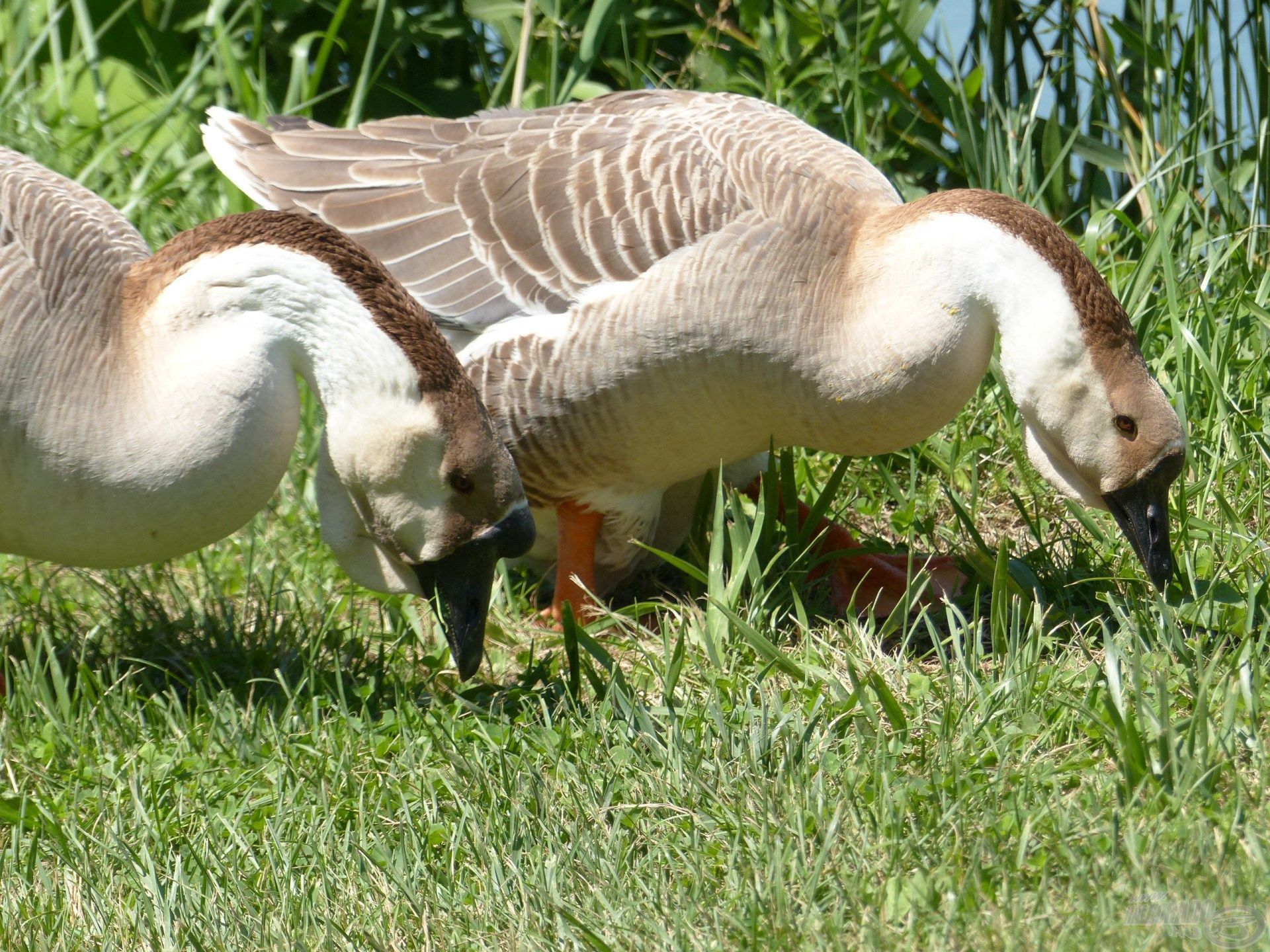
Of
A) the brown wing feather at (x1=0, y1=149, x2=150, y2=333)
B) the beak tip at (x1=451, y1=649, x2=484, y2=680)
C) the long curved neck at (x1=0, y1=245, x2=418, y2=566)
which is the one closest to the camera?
the long curved neck at (x1=0, y1=245, x2=418, y2=566)

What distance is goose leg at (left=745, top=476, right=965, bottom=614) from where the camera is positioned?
4.51m

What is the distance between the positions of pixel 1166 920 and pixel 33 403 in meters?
2.64

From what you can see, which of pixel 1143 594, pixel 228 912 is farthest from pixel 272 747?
pixel 1143 594

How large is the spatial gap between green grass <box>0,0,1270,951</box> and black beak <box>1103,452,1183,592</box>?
0.12m

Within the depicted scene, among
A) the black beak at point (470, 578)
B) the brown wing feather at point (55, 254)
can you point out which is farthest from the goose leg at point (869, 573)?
the brown wing feather at point (55, 254)

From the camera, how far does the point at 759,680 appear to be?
367 centimetres

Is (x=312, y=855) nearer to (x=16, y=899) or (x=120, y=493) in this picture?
(x=16, y=899)

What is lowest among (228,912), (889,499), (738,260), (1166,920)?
(889,499)

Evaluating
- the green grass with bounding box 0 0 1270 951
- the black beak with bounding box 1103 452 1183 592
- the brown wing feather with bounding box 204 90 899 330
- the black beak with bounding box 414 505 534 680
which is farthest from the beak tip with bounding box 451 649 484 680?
the black beak with bounding box 1103 452 1183 592

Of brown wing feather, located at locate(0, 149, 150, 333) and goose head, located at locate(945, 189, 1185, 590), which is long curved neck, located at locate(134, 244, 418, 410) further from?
goose head, located at locate(945, 189, 1185, 590)

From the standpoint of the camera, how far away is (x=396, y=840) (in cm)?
312

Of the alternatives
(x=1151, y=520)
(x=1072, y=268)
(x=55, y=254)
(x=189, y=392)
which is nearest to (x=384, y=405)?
(x=189, y=392)

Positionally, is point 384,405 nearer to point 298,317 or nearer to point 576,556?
point 298,317

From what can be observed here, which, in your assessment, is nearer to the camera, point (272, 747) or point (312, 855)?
point (312, 855)
